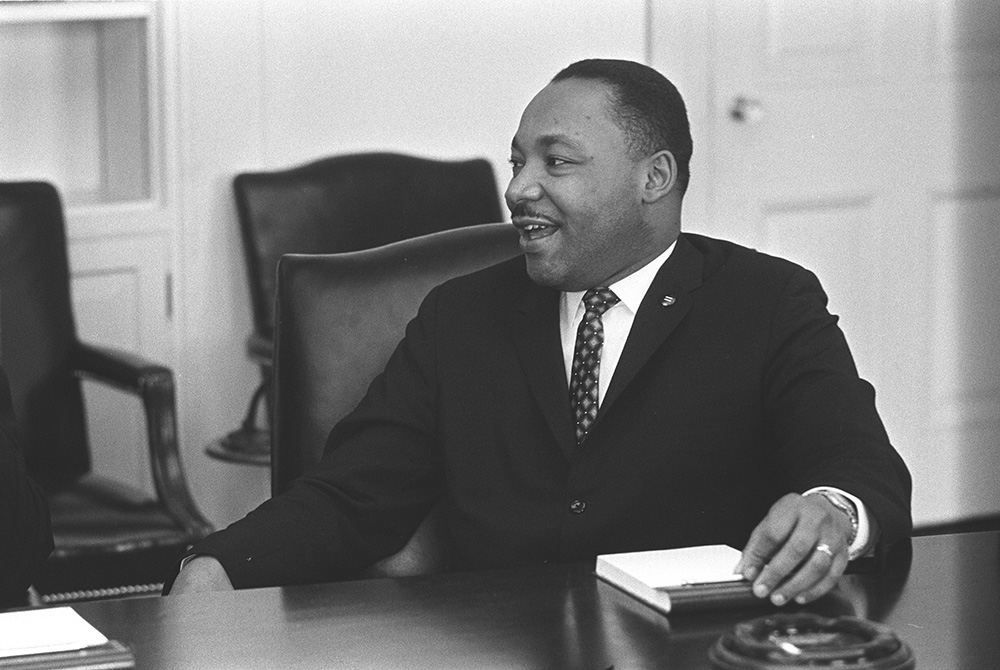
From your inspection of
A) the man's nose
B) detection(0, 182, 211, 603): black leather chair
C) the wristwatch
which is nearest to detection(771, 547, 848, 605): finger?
the wristwatch

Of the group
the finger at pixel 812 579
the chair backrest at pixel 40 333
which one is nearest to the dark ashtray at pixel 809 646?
the finger at pixel 812 579

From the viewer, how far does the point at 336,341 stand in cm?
227

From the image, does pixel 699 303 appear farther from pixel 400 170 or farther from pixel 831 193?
pixel 831 193

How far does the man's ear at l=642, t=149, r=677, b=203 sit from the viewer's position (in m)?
2.28

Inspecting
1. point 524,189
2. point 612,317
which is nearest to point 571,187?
point 524,189

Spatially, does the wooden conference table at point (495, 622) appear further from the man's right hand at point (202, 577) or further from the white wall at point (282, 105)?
the white wall at point (282, 105)

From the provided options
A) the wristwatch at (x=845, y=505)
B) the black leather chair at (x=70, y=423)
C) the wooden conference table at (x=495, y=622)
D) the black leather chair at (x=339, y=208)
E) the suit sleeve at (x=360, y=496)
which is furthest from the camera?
the black leather chair at (x=339, y=208)

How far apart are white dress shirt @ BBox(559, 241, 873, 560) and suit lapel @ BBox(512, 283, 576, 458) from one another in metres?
0.02

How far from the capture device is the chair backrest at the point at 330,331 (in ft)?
7.36

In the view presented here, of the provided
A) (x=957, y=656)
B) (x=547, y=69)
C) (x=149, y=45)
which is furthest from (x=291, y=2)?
(x=957, y=656)

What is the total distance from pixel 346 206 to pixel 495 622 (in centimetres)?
210

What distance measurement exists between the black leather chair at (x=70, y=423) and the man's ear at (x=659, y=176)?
1147mm

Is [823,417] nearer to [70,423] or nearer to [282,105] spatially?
[70,423]

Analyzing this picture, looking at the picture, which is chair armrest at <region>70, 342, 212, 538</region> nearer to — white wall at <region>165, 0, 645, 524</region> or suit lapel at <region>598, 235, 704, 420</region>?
white wall at <region>165, 0, 645, 524</region>
